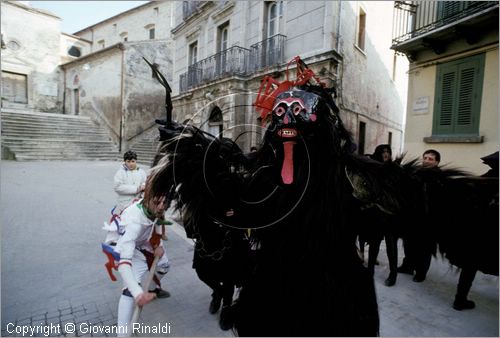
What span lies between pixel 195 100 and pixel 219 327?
10.8ft

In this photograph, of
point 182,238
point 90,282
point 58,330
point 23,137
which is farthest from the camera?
point 23,137

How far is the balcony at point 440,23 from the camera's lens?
16.7 feet

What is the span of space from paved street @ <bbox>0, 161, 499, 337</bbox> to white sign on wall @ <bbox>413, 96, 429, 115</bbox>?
3807 mm

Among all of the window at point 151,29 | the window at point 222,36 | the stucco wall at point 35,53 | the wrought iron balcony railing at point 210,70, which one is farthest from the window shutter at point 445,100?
the window at point 151,29

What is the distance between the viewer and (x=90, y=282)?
11.0 ft

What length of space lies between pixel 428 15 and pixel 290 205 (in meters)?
7.16

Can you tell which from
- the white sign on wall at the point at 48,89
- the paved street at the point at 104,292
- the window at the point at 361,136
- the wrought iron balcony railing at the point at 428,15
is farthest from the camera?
the white sign on wall at the point at 48,89

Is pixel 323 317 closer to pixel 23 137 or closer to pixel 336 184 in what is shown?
pixel 336 184

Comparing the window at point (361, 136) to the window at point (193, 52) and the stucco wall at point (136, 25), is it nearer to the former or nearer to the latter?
the window at point (193, 52)

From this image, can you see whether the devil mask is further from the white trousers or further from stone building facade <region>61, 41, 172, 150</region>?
stone building facade <region>61, 41, 172, 150</region>

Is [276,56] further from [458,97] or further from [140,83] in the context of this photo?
[140,83]

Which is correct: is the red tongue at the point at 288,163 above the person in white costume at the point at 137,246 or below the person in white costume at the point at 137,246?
above

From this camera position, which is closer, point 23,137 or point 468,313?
point 468,313

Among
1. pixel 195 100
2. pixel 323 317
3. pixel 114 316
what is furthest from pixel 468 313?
pixel 195 100
